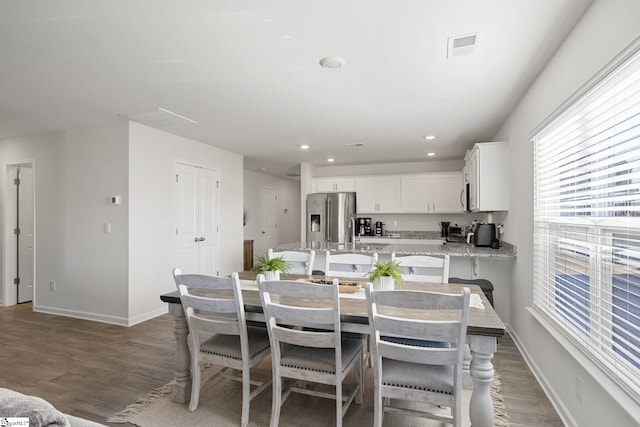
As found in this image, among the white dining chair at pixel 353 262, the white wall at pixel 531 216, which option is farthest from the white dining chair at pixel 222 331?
the white wall at pixel 531 216

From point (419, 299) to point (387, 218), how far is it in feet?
17.6

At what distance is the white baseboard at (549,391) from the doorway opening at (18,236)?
6459 millimetres

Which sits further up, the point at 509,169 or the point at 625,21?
the point at 625,21

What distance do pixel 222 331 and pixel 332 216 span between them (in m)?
4.63

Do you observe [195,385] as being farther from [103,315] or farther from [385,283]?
[103,315]

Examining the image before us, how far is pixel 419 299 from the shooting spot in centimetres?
156

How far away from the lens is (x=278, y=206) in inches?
358

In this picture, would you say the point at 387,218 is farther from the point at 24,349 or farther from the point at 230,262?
the point at 24,349

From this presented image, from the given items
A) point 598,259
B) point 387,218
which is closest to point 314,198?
point 387,218

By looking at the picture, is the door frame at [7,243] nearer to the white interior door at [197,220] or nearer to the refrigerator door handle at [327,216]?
the white interior door at [197,220]

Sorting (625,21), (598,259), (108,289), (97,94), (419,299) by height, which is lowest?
(108,289)

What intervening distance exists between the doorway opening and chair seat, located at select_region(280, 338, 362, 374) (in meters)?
5.09

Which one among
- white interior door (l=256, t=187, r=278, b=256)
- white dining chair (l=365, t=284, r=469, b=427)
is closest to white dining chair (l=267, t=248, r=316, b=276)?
white dining chair (l=365, t=284, r=469, b=427)

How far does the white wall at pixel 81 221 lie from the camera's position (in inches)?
159
